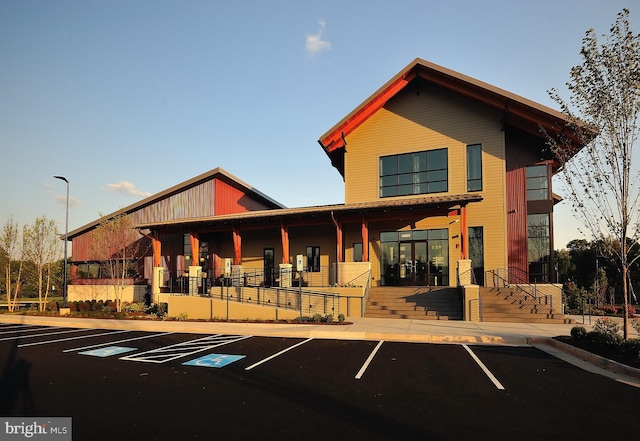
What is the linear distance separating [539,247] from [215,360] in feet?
56.2

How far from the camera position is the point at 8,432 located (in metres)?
5.30

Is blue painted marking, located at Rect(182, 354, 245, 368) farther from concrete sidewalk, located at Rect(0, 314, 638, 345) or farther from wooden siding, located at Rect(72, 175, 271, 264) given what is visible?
wooden siding, located at Rect(72, 175, 271, 264)

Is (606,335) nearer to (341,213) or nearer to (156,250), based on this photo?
(341,213)

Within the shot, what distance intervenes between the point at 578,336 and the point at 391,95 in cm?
1589

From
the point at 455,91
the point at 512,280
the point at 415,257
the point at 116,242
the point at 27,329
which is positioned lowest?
the point at 27,329

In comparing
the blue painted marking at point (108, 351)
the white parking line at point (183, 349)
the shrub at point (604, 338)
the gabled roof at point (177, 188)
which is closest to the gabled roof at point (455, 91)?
the gabled roof at point (177, 188)

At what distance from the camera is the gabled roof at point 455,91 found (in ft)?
63.0

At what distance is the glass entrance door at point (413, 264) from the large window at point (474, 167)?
4.03 m

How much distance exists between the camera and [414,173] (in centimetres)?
2253

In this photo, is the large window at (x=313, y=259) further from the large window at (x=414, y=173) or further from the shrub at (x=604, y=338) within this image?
the shrub at (x=604, y=338)

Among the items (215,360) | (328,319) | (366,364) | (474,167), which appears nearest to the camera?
(366,364)

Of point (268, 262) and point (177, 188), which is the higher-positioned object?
point (177, 188)

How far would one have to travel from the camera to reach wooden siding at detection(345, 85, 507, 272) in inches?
808

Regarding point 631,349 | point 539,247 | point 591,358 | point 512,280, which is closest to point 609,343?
point 631,349
